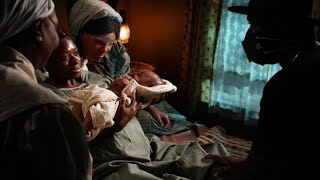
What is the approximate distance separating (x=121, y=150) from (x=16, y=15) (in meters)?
1.05

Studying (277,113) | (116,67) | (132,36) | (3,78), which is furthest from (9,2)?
(132,36)

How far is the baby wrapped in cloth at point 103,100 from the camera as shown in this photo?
4.73 ft

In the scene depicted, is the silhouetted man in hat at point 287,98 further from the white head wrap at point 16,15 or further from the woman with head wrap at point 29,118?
the white head wrap at point 16,15

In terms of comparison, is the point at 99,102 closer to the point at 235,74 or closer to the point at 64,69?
the point at 64,69

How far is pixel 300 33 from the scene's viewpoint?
113cm

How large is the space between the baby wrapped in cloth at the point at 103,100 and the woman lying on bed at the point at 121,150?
5 centimetres

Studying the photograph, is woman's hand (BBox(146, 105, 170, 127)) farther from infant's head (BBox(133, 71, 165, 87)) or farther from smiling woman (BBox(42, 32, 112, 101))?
smiling woman (BBox(42, 32, 112, 101))

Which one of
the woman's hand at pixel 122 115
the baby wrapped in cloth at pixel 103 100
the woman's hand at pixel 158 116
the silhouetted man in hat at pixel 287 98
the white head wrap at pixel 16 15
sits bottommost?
the woman's hand at pixel 158 116

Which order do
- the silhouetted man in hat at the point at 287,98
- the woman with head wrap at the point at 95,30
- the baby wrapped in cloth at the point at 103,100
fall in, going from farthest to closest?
the woman with head wrap at the point at 95,30 → the baby wrapped in cloth at the point at 103,100 → the silhouetted man in hat at the point at 287,98

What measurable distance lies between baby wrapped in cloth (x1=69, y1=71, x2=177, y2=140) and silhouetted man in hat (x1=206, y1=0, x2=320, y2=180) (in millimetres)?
560

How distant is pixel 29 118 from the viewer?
0.68m

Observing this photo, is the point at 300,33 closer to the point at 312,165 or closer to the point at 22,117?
the point at 312,165

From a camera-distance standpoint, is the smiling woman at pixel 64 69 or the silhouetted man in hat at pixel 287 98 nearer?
the silhouetted man in hat at pixel 287 98

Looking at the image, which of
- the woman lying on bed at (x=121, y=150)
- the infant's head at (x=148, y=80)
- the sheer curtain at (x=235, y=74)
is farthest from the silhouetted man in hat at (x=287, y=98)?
the sheer curtain at (x=235, y=74)
